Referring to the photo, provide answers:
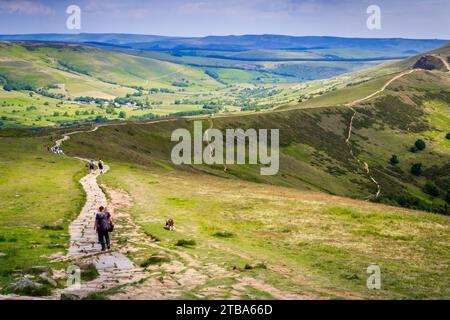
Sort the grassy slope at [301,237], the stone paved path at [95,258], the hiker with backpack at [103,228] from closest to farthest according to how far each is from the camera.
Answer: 1. the stone paved path at [95,258]
2. the grassy slope at [301,237]
3. the hiker with backpack at [103,228]

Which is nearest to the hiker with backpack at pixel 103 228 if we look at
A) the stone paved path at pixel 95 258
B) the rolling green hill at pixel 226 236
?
the stone paved path at pixel 95 258

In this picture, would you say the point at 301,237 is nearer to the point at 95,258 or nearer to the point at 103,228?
the point at 103,228

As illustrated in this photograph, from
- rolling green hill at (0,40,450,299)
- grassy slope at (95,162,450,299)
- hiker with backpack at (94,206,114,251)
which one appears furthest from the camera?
hiker with backpack at (94,206,114,251)

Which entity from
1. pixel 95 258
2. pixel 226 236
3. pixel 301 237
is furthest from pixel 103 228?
pixel 301 237

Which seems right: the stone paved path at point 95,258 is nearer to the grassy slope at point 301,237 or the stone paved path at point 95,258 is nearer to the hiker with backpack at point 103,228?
the hiker with backpack at point 103,228

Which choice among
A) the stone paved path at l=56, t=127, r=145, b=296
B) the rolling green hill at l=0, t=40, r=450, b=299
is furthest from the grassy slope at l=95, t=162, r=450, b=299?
the stone paved path at l=56, t=127, r=145, b=296

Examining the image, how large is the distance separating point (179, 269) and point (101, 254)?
21.4ft

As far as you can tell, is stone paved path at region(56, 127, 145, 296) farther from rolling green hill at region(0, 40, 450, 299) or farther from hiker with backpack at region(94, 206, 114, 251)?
rolling green hill at region(0, 40, 450, 299)

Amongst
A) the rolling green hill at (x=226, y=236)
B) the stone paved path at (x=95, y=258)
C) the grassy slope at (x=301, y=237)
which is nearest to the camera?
the stone paved path at (x=95, y=258)

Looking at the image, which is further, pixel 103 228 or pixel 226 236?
pixel 226 236

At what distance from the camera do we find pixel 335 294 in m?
27.4
